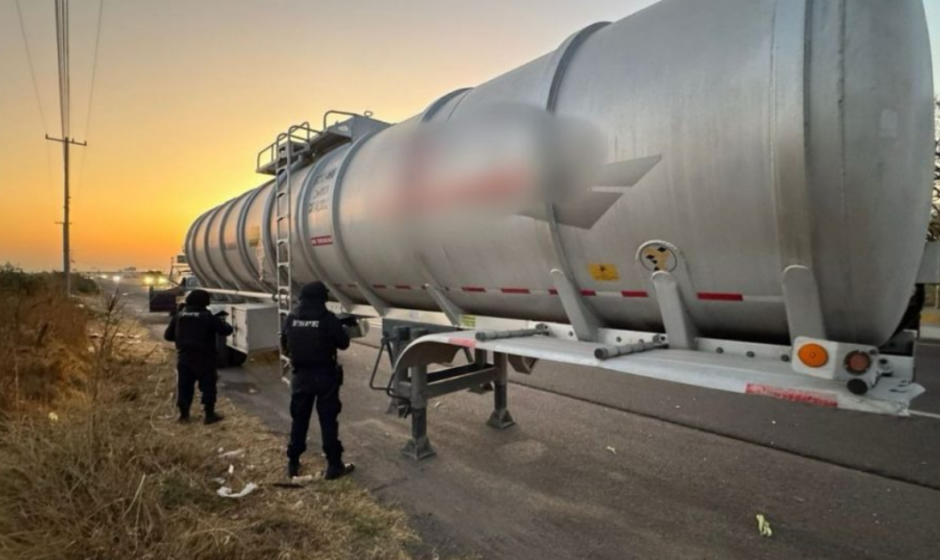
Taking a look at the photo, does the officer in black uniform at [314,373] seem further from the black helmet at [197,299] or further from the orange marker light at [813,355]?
the orange marker light at [813,355]

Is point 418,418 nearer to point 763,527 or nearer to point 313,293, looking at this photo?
point 313,293

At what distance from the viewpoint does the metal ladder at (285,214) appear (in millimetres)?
6368

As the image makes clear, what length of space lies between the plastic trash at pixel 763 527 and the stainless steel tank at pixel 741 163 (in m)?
1.82

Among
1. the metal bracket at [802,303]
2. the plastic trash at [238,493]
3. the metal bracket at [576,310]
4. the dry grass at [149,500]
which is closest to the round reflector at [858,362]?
the metal bracket at [802,303]

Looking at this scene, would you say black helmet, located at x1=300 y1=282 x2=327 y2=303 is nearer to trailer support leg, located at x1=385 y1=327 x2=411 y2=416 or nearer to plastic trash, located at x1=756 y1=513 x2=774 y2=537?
trailer support leg, located at x1=385 y1=327 x2=411 y2=416

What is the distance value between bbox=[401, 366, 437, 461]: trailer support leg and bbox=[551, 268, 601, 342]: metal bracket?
191 centimetres

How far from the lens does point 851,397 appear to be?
2.03 meters

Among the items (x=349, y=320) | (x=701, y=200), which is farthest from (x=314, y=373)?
(x=701, y=200)

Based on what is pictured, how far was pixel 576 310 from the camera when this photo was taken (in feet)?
10.6

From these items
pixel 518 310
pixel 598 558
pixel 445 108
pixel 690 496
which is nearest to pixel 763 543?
pixel 690 496

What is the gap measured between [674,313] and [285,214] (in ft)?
17.3

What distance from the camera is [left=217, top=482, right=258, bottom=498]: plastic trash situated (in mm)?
3916

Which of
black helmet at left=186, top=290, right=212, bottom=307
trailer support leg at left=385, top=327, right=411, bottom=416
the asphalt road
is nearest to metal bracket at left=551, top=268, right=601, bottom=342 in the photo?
the asphalt road

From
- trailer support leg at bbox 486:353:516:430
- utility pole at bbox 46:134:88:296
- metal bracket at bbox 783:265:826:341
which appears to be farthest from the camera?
utility pole at bbox 46:134:88:296
